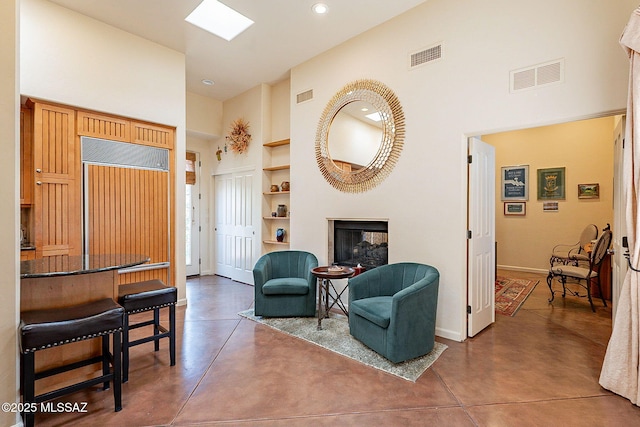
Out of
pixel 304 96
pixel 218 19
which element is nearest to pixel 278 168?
pixel 304 96

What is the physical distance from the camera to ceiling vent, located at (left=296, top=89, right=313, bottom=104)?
465cm

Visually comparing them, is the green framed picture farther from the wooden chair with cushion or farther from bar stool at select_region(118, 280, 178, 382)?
bar stool at select_region(118, 280, 178, 382)

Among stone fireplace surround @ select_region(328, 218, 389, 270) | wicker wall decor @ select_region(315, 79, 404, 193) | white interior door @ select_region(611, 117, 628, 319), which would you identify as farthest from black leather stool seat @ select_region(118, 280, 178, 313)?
white interior door @ select_region(611, 117, 628, 319)

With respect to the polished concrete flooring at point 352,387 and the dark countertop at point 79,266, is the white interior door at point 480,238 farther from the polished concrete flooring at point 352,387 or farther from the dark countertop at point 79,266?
the dark countertop at point 79,266

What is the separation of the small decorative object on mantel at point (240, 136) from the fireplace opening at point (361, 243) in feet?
8.22

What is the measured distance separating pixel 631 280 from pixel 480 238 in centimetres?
132

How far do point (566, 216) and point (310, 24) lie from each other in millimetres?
5986

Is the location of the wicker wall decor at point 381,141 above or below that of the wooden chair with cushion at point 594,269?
above

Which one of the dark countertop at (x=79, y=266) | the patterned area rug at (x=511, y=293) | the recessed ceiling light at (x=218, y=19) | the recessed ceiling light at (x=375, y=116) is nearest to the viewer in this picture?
the dark countertop at (x=79, y=266)

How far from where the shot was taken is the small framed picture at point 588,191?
5.72 metres

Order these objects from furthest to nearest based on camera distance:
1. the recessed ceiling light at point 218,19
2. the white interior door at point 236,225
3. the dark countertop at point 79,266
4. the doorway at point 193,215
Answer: the doorway at point 193,215
the white interior door at point 236,225
the recessed ceiling light at point 218,19
the dark countertop at point 79,266

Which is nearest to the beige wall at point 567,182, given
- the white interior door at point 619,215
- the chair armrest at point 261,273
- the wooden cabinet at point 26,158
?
the white interior door at point 619,215

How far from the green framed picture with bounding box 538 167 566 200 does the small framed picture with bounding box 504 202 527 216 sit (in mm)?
354

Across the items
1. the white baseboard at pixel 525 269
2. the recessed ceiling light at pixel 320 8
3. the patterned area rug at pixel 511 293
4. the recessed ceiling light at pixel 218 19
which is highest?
the recessed ceiling light at pixel 218 19
